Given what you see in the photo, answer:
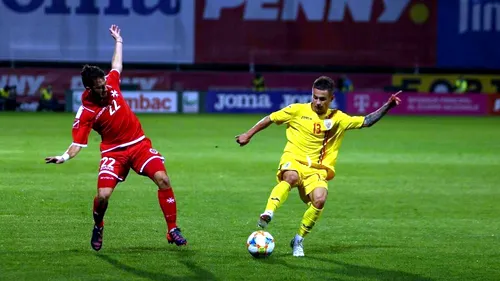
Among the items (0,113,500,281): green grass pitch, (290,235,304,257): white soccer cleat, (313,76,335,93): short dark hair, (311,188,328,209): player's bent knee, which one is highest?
(313,76,335,93): short dark hair

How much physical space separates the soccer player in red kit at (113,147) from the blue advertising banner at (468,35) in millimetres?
40743

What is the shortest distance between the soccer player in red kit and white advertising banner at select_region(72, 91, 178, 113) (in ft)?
104

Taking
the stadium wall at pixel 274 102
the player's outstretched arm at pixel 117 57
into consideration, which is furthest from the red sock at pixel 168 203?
the stadium wall at pixel 274 102

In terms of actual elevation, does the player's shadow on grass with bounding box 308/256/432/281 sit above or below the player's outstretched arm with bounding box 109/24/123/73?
below

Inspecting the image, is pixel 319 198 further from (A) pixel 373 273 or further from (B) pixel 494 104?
(B) pixel 494 104

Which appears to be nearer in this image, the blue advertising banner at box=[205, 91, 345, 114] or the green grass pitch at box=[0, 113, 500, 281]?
the green grass pitch at box=[0, 113, 500, 281]

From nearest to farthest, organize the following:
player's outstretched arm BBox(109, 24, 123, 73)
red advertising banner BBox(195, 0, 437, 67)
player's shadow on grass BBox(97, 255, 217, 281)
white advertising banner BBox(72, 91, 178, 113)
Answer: player's shadow on grass BBox(97, 255, 217, 281) < player's outstretched arm BBox(109, 24, 123, 73) < white advertising banner BBox(72, 91, 178, 113) < red advertising banner BBox(195, 0, 437, 67)

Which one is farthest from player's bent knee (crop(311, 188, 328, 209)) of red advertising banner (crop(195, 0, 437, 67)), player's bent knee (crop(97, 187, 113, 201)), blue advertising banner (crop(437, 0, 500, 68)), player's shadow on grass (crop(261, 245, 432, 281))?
blue advertising banner (crop(437, 0, 500, 68))

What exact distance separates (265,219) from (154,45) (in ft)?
127

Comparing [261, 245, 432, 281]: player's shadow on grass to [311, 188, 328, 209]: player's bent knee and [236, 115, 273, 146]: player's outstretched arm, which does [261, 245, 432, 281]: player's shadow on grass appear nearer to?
[311, 188, 328, 209]: player's bent knee

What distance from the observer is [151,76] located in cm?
4650

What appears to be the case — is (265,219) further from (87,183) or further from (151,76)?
(151,76)

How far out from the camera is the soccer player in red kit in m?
9.97

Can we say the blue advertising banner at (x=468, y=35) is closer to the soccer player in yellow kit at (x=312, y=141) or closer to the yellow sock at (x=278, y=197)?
the soccer player in yellow kit at (x=312, y=141)
